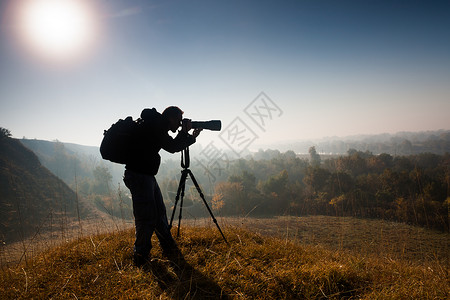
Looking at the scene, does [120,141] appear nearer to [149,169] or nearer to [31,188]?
[149,169]

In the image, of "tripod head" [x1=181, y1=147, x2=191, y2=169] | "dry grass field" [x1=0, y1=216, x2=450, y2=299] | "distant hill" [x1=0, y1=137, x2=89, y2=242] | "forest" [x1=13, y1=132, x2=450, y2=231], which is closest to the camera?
"dry grass field" [x1=0, y1=216, x2=450, y2=299]

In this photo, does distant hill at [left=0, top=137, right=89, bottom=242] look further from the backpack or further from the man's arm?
the man's arm

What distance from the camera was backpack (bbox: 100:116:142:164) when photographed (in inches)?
113

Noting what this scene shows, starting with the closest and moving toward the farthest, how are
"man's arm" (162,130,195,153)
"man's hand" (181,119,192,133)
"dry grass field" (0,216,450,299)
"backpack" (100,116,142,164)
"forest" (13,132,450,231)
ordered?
1. "dry grass field" (0,216,450,299)
2. "backpack" (100,116,142,164)
3. "man's arm" (162,130,195,153)
4. "man's hand" (181,119,192,133)
5. "forest" (13,132,450,231)

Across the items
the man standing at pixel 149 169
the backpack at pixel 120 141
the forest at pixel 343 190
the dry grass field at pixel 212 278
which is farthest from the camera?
the forest at pixel 343 190

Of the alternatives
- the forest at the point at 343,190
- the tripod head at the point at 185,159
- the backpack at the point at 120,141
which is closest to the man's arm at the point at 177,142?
the tripod head at the point at 185,159

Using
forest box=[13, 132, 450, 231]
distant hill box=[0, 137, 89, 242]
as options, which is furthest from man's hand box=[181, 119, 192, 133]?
distant hill box=[0, 137, 89, 242]

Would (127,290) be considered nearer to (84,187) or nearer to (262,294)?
(262,294)

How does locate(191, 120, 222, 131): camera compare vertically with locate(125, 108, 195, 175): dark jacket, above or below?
above

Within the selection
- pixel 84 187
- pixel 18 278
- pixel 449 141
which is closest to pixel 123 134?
pixel 18 278

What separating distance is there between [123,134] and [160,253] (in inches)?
84.8

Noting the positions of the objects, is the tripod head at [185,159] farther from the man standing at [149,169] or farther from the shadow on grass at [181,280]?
the shadow on grass at [181,280]

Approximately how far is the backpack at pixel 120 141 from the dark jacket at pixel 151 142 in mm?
72

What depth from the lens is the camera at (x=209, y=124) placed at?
11.6 ft
